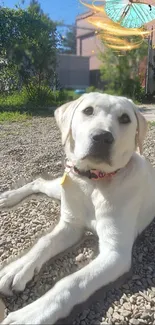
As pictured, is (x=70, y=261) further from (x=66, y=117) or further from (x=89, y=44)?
(x=89, y=44)

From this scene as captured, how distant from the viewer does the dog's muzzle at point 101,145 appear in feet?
6.67

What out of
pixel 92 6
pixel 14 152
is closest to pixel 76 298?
pixel 14 152

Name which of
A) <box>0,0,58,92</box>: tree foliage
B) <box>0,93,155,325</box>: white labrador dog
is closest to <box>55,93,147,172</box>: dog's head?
<box>0,93,155,325</box>: white labrador dog

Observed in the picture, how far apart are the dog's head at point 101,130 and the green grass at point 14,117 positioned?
19.6 ft

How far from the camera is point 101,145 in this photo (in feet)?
6.75

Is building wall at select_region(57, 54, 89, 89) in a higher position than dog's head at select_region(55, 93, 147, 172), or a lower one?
lower

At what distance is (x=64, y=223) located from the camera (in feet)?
7.99

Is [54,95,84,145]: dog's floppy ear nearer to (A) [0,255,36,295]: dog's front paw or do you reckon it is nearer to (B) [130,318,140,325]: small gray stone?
(A) [0,255,36,295]: dog's front paw

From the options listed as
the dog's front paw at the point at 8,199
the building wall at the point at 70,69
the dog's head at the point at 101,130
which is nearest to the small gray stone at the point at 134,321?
the dog's head at the point at 101,130

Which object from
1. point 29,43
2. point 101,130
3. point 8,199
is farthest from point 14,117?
point 101,130

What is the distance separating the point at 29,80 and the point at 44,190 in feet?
30.5

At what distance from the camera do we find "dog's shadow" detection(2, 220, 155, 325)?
1799mm

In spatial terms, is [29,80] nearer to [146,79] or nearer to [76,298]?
[146,79]

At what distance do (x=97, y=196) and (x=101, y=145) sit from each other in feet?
1.09
